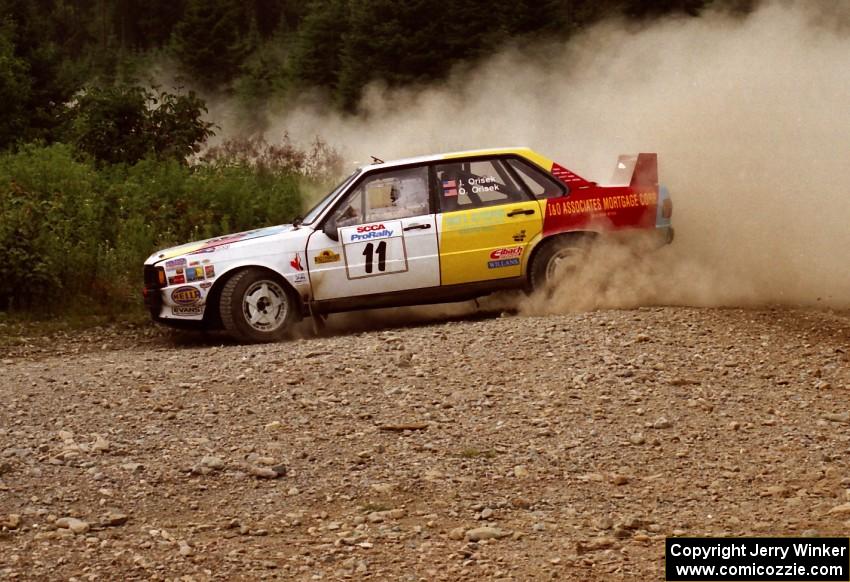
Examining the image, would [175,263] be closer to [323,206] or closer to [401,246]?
[323,206]

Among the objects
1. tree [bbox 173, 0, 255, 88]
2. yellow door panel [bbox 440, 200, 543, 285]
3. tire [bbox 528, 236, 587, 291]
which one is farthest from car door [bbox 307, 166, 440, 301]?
tree [bbox 173, 0, 255, 88]

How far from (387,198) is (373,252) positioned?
541 millimetres

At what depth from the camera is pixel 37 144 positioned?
18188 millimetres

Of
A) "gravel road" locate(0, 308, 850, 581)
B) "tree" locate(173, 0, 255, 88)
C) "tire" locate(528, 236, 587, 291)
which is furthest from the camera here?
"tree" locate(173, 0, 255, 88)

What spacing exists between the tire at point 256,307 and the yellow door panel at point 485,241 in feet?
4.77

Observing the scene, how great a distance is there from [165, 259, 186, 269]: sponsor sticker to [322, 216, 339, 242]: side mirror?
4.23ft

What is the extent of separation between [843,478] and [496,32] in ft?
82.8

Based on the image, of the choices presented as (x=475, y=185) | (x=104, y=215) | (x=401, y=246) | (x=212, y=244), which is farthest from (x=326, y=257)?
(x=104, y=215)

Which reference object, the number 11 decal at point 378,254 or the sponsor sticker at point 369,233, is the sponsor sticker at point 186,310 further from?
the number 11 decal at point 378,254

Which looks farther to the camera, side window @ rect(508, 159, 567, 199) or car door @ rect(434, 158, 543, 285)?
side window @ rect(508, 159, 567, 199)

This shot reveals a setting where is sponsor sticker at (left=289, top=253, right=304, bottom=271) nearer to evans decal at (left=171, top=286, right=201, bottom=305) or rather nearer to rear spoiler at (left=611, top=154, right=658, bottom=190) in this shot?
evans decal at (left=171, top=286, right=201, bottom=305)

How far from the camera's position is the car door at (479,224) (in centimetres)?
1097

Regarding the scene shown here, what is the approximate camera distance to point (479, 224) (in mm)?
11008

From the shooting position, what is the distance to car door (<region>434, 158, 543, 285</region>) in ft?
36.0
